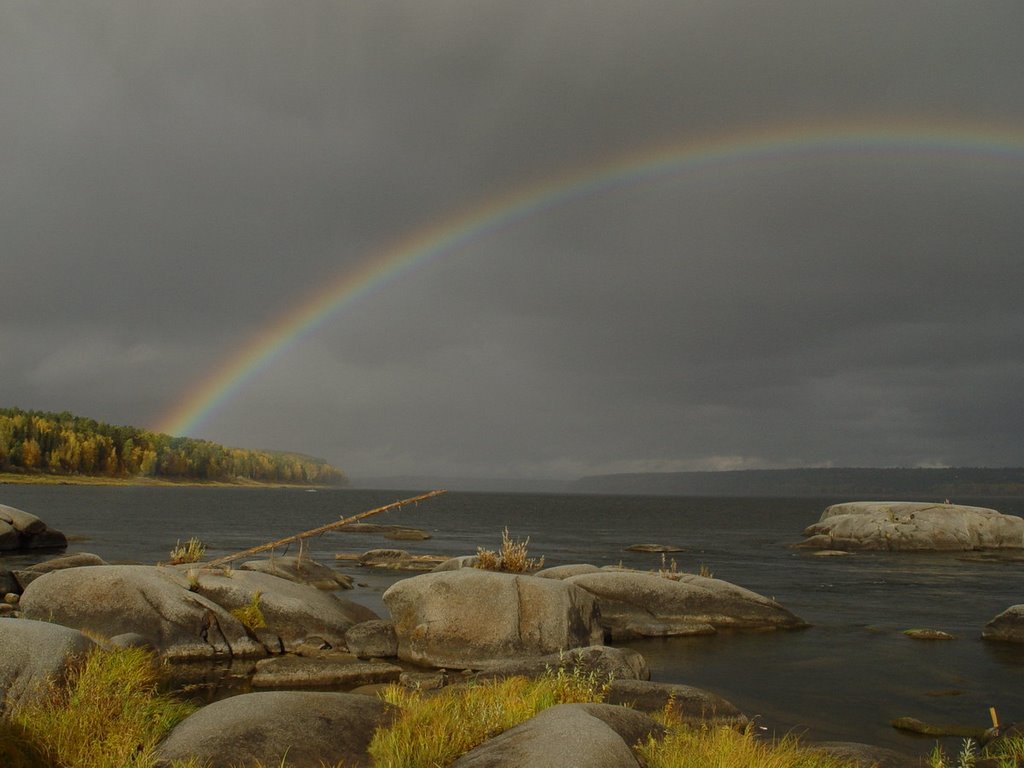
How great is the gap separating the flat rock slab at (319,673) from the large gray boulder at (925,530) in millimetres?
54589

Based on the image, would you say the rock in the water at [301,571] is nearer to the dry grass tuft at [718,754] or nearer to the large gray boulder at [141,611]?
the large gray boulder at [141,611]

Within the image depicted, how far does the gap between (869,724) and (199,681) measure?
1347cm

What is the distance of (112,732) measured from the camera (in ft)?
27.0

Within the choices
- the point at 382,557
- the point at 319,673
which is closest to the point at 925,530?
the point at 382,557

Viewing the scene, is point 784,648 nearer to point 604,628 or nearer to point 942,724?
point 604,628

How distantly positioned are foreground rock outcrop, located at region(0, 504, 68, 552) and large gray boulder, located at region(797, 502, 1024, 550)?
5562 centimetres

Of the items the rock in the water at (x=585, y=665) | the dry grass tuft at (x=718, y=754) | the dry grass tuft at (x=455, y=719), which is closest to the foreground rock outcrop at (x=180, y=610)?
the rock in the water at (x=585, y=665)

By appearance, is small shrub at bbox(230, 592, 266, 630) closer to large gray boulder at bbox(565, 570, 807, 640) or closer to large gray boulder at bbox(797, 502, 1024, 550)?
large gray boulder at bbox(565, 570, 807, 640)

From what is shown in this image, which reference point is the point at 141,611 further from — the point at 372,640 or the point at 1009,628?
the point at 1009,628

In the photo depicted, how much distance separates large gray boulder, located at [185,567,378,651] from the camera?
19.0 m

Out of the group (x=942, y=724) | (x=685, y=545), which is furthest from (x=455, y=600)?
(x=685, y=545)

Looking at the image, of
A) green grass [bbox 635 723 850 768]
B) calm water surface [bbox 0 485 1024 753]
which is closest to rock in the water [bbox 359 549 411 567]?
calm water surface [bbox 0 485 1024 753]

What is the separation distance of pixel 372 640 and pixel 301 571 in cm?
1085

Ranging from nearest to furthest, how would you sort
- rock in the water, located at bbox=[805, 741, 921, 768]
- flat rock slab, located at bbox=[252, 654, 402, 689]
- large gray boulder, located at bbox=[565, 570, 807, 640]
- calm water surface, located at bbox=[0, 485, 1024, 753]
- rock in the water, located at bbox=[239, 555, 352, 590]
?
rock in the water, located at bbox=[805, 741, 921, 768] → flat rock slab, located at bbox=[252, 654, 402, 689] → calm water surface, located at bbox=[0, 485, 1024, 753] → large gray boulder, located at bbox=[565, 570, 807, 640] → rock in the water, located at bbox=[239, 555, 352, 590]
